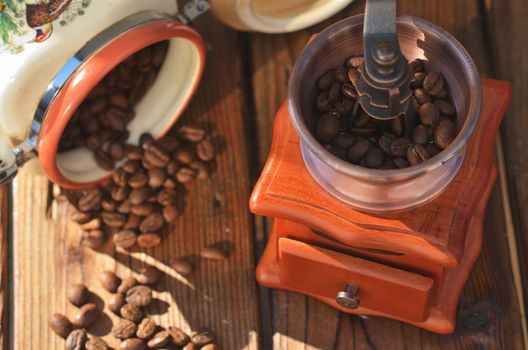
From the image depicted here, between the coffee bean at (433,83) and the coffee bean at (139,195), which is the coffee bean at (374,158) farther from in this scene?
the coffee bean at (139,195)

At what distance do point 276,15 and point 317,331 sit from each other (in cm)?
50

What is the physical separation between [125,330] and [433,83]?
58cm

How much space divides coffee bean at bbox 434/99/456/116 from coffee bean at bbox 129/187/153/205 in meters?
0.51

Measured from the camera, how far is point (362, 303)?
1135mm

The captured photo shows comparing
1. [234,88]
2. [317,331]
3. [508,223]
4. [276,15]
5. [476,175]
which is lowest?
[317,331]

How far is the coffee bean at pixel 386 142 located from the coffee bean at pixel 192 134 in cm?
42

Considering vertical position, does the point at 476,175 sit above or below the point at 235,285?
above

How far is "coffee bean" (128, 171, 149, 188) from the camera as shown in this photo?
1259 mm

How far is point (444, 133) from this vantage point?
91 cm

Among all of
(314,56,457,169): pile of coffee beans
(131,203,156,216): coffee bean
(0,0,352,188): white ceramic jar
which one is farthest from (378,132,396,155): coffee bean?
(131,203,156,216): coffee bean

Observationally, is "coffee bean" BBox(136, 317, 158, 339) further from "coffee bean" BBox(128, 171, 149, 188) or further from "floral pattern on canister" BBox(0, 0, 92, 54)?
"floral pattern on canister" BBox(0, 0, 92, 54)

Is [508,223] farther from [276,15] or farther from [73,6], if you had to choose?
[73,6]

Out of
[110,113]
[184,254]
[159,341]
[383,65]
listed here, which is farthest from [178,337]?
[383,65]

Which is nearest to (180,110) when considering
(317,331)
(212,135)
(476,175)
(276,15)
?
(212,135)
